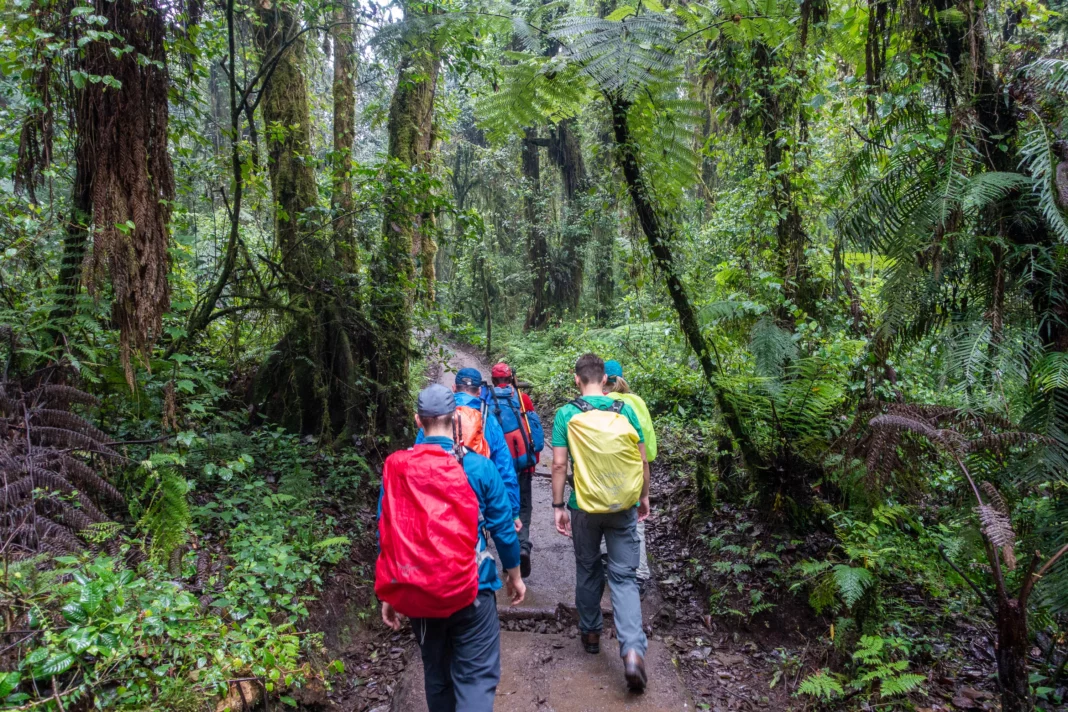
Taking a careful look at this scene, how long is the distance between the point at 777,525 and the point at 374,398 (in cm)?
513

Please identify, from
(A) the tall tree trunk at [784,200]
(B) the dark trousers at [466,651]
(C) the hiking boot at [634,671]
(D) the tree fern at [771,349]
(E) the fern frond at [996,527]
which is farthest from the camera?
(A) the tall tree trunk at [784,200]

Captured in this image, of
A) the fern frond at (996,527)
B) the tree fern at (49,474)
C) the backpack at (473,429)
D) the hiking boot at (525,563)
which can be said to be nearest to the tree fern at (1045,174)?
the fern frond at (996,527)

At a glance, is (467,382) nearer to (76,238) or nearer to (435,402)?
(435,402)

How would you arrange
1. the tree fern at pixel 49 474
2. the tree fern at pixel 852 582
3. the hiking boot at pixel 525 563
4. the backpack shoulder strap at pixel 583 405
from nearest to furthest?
the tree fern at pixel 49 474, the tree fern at pixel 852 582, the backpack shoulder strap at pixel 583 405, the hiking boot at pixel 525 563

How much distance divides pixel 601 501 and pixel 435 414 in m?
1.55

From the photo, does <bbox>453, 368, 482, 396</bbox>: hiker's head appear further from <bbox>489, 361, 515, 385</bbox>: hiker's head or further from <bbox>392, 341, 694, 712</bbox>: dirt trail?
<bbox>392, 341, 694, 712</bbox>: dirt trail

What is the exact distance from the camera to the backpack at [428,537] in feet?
8.80

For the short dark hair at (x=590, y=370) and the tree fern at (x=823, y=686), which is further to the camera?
the short dark hair at (x=590, y=370)

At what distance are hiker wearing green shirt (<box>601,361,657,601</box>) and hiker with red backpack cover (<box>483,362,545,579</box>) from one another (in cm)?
111

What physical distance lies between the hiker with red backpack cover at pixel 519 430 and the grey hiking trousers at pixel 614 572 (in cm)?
148

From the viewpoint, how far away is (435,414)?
3.09m

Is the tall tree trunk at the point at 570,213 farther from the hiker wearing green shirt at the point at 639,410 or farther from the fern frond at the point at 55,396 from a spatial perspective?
the fern frond at the point at 55,396

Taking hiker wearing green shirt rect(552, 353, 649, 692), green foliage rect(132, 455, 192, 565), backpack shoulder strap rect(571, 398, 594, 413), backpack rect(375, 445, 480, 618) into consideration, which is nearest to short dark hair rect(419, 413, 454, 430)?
backpack rect(375, 445, 480, 618)

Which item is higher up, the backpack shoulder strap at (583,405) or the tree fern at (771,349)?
the tree fern at (771,349)
